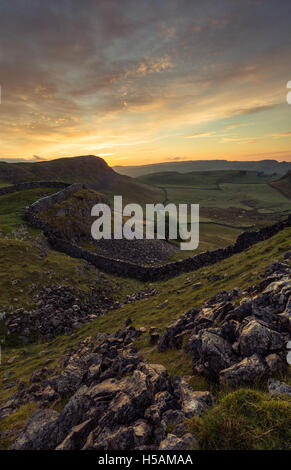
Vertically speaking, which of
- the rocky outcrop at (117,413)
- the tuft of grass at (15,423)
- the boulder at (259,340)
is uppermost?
the boulder at (259,340)

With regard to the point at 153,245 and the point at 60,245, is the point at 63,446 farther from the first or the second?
the point at 153,245

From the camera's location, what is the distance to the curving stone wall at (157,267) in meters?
28.1

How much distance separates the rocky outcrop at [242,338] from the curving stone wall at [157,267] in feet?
60.6

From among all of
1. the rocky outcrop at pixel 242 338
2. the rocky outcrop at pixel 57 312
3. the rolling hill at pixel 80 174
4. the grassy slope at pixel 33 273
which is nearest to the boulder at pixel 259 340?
the rocky outcrop at pixel 242 338

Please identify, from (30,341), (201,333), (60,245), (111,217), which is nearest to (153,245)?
(111,217)

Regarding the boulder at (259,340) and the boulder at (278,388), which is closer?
the boulder at (278,388)

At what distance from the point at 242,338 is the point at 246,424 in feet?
9.18

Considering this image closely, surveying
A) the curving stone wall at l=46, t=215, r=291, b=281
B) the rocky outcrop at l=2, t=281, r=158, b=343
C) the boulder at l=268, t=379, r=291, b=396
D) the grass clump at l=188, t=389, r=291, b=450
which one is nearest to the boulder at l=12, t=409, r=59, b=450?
the grass clump at l=188, t=389, r=291, b=450

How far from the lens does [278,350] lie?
7.35 m

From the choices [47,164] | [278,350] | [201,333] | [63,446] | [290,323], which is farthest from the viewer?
[47,164]

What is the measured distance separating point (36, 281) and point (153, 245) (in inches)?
928

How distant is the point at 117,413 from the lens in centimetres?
644

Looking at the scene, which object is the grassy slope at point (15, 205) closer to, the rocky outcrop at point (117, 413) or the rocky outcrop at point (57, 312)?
the rocky outcrop at point (57, 312)

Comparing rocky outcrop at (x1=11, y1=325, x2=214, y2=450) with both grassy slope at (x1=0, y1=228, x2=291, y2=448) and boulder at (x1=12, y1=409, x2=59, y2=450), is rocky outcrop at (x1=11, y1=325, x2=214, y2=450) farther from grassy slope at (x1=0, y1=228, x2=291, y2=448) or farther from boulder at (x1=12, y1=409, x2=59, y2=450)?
grassy slope at (x1=0, y1=228, x2=291, y2=448)
